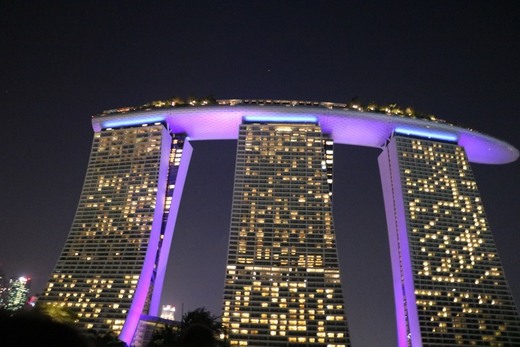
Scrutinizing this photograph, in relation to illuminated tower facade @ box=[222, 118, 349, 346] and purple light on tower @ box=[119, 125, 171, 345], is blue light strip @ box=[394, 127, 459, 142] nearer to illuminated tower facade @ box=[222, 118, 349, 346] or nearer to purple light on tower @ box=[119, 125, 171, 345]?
illuminated tower facade @ box=[222, 118, 349, 346]

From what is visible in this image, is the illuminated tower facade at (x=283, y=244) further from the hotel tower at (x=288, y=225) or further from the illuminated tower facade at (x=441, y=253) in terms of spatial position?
the illuminated tower facade at (x=441, y=253)

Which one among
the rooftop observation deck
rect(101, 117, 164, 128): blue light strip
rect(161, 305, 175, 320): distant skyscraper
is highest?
the rooftop observation deck

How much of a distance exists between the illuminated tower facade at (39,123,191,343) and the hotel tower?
0.35 m

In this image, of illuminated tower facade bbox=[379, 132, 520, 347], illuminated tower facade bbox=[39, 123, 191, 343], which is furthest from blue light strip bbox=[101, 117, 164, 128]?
illuminated tower facade bbox=[379, 132, 520, 347]

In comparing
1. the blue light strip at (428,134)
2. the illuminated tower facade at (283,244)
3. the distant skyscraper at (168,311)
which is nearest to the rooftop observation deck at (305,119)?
the blue light strip at (428,134)

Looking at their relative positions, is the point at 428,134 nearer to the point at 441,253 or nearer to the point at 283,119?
the point at 441,253

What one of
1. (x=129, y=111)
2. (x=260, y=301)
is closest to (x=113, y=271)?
(x=260, y=301)

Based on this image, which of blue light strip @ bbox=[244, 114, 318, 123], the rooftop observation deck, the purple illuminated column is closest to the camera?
the purple illuminated column

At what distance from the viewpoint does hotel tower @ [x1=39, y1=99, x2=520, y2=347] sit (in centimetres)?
11044

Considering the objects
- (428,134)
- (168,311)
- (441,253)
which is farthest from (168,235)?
(428,134)

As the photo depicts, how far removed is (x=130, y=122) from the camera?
145m

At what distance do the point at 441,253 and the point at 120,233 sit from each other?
82.5 metres

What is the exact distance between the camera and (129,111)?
14300 centimetres

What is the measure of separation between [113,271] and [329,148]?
229ft
